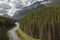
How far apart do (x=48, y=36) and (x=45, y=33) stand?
0.30 meters

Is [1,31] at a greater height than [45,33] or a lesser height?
greater

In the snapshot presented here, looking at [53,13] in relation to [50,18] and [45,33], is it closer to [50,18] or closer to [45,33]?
[50,18]

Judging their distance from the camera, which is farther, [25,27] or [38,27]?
[25,27]

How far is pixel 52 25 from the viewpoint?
15414mm

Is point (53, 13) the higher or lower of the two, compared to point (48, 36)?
higher

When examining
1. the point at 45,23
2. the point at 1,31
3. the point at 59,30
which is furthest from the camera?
the point at 45,23

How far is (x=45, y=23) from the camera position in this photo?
16.1 m

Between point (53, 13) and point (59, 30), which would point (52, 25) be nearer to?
point (59, 30)

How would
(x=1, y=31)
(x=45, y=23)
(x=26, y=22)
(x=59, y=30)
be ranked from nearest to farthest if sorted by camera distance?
1. (x=1, y=31)
2. (x=59, y=30)
3. (x=45, y=23)
4. (x=26, y=22)

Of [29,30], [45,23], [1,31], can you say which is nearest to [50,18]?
[45,23]

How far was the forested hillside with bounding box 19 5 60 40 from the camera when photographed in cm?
1541

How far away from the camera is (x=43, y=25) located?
15.9 m

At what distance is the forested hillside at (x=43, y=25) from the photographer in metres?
15.4

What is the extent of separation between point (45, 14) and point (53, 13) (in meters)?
0.55
